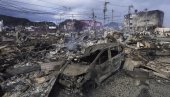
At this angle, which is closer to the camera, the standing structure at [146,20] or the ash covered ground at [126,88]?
the ash covered ground at [126,88]

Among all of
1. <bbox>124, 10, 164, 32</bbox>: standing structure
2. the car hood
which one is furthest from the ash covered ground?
<bbox>124, 10, 164, 32</bbox>: standing structure

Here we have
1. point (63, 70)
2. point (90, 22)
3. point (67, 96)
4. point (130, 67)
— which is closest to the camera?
point (67, 96)

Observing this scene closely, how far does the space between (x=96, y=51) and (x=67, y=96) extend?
3720mm

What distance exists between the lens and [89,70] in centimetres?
931

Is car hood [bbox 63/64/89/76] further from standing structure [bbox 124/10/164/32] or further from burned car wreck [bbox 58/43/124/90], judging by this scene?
standing structure [bbox 124/10/164/32]

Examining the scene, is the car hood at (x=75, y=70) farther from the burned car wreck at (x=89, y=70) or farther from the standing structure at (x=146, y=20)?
the standing structure at (x=146, y=20)

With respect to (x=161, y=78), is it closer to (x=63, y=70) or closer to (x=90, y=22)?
(x=63, y=70)

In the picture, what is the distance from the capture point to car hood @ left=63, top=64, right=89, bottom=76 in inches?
365

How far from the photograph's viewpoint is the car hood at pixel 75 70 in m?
9.27

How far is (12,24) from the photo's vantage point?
65125mm

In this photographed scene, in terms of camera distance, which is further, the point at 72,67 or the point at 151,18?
the point at 151,18

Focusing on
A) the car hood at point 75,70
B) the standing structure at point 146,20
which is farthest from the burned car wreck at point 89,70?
the standing structure at point 146,20

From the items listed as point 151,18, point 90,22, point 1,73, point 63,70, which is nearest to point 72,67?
point 63,70

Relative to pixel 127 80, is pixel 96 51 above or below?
above
